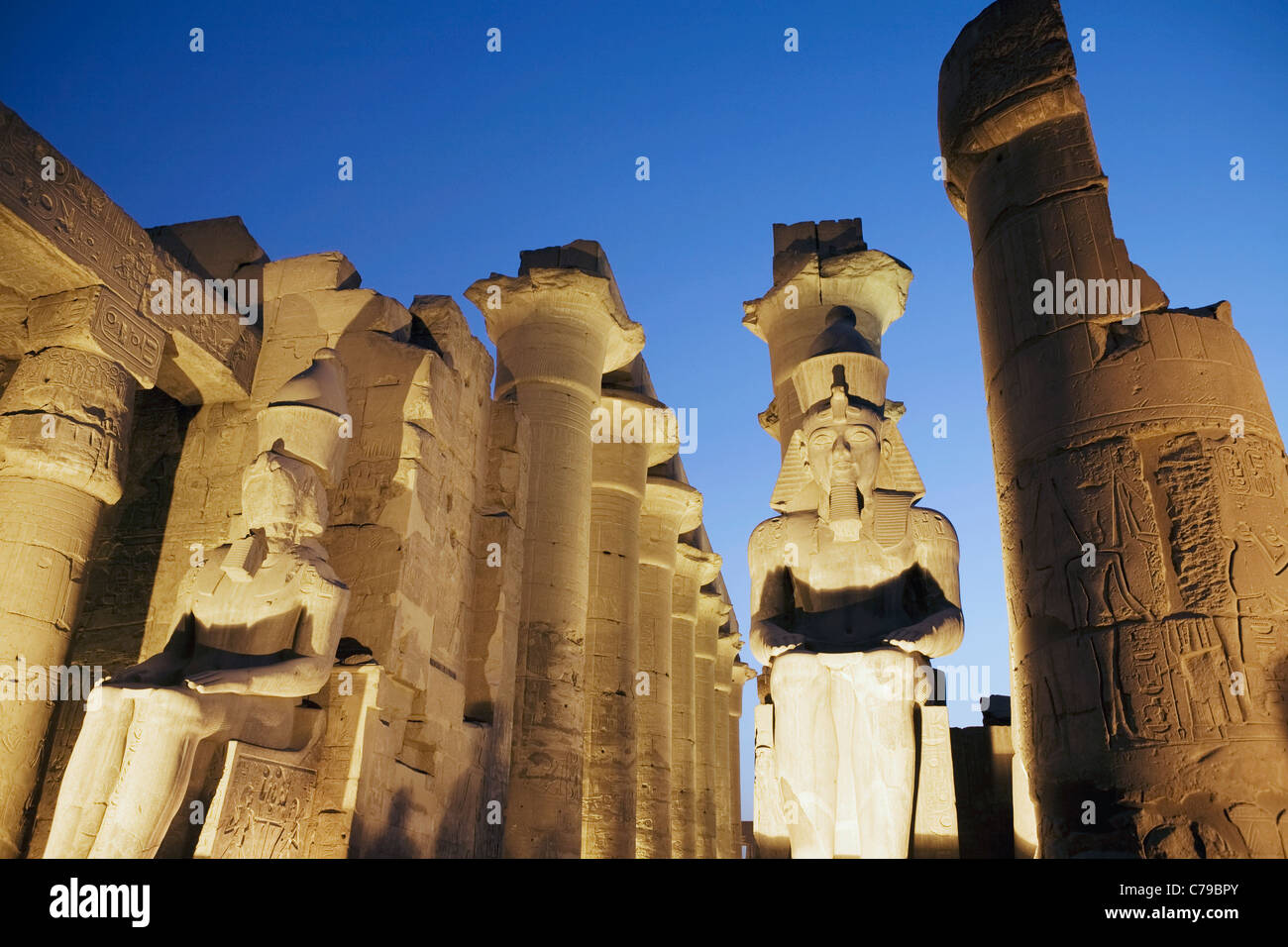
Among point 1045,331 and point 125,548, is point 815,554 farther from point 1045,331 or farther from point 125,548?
point 125,548

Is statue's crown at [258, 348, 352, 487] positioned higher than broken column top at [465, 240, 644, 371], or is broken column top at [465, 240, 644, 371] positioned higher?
broken column top at [465, 240, 644, 371]

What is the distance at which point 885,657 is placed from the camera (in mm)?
5320

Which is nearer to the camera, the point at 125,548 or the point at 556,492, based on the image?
the point at 125,548

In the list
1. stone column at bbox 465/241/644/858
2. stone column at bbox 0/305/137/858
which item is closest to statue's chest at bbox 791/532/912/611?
stone column at bbox 465/241/644/858

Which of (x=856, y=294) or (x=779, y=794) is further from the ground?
(x=856, y=294)

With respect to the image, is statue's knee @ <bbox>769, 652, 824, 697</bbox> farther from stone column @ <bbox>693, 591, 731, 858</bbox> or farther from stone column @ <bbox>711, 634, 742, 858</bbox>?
stone column @ <bbox>711, 634, 742, 858</bbox>

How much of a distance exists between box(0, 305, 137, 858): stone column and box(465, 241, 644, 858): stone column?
12.3 ft

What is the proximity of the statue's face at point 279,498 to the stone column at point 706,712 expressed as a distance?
1129 centimetres

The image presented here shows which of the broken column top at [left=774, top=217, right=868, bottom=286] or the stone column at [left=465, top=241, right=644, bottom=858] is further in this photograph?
the broken column top at [left=774, top=217, right=868, bottom=286]

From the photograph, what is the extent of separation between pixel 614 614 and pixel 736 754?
30.8ft

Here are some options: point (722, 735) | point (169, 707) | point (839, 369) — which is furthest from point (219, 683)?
point (722, 735)

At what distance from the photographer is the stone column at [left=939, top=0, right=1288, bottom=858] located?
206 inches

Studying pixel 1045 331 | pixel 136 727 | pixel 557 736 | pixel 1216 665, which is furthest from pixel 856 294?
pixel 136 727

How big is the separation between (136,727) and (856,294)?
29.1 ft
